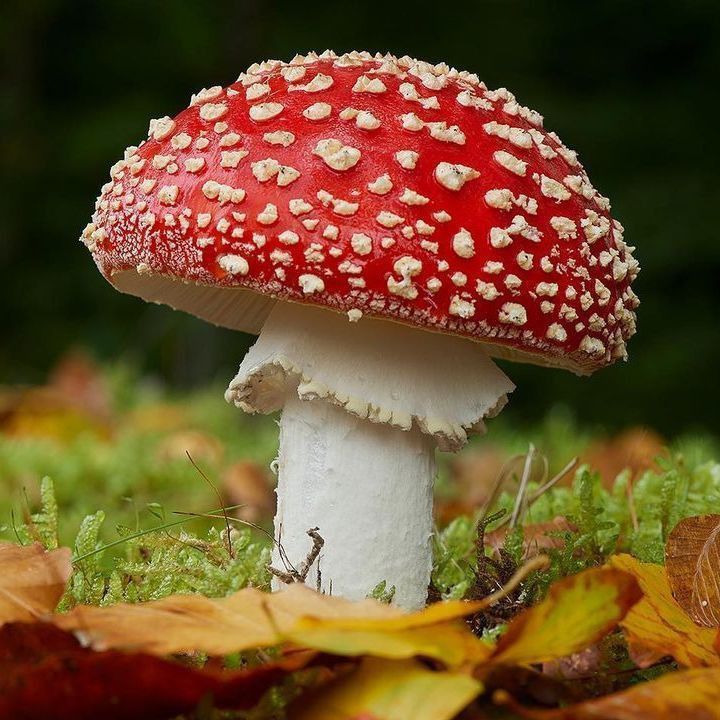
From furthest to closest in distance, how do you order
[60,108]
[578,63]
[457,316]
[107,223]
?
[60,108], [578,63], [107,223], [457,316]

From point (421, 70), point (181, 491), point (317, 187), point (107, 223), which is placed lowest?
point (181, 491)

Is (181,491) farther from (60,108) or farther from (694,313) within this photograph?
(60,108)

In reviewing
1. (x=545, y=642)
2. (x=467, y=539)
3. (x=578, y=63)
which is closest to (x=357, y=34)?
(x=578, y=63)

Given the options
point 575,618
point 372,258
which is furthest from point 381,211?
point 575,618

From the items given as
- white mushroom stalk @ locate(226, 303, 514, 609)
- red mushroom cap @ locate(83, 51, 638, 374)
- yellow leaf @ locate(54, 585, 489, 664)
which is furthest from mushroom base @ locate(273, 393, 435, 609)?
yellow leaf @ locate(54, 585, 489, 664)

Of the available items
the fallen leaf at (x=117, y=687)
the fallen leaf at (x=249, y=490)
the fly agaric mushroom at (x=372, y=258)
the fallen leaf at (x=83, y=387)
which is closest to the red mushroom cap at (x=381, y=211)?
the fly agaric mushroom at (x=372, y=258)

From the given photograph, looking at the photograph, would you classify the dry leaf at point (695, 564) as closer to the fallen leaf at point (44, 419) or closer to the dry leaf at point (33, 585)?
the dry leaf at point (33, 585)

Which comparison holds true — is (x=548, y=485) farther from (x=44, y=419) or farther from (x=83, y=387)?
(x=83, y=387)
